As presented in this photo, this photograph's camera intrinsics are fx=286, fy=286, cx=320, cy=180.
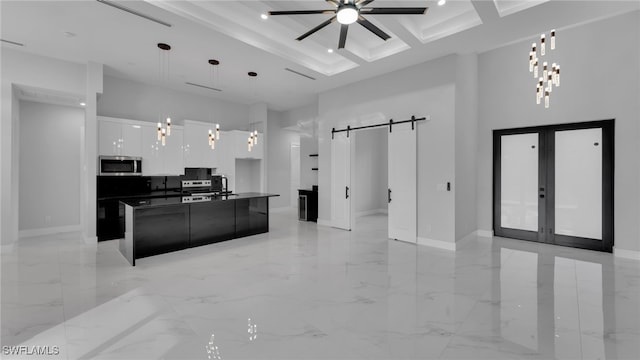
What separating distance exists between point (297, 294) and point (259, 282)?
0.60 m

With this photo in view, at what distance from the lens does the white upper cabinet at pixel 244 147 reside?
8.06 m

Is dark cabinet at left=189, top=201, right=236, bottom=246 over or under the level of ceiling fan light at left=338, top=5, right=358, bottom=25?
under

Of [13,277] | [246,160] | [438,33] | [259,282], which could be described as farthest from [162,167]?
[438,33]

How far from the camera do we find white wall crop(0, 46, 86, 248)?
4809mm

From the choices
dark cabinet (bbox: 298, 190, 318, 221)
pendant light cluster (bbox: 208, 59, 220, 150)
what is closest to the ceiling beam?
pendant light cluster (bbox: 208, 59, 220, 150)

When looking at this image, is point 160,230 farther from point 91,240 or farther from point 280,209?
point 280,209

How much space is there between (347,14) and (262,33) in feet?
7.06

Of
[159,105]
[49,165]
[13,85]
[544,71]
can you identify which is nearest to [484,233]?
[544,71]

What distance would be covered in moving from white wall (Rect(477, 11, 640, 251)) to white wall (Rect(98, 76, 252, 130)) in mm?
6789

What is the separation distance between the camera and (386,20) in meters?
3.91

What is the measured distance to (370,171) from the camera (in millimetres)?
9539

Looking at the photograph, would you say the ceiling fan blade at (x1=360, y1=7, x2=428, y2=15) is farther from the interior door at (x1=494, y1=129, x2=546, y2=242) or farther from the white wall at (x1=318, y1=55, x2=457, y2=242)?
the interior door at (x1=494, y1=129, x2=546, y2=242)

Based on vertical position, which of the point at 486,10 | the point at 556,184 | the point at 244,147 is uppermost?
the point at 486,10

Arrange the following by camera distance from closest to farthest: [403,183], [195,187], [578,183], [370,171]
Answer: [578,183], [403,183], [195,187], [370,171]
